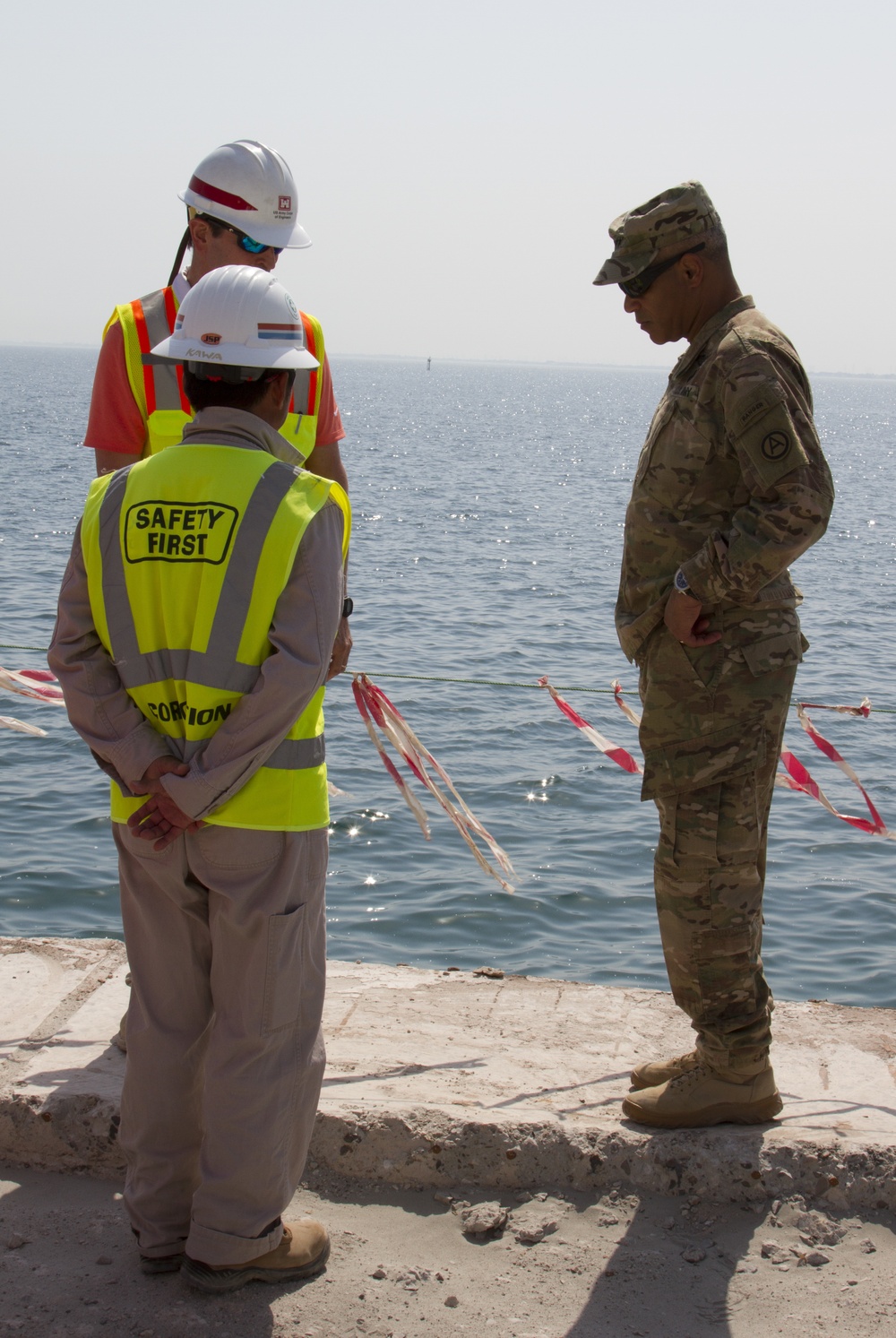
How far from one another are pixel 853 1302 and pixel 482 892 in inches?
221

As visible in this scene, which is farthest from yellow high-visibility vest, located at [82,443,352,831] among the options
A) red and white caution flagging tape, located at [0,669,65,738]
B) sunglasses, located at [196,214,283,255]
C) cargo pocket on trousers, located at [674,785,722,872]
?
red and white caution flagging tape, located at [0,669,65,738]

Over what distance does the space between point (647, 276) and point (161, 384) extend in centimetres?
127

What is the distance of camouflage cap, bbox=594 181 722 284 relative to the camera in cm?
328

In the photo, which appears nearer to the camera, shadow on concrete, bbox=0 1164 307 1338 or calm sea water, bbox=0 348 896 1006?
shadow on concrete, bbox=0 1164 307 1338

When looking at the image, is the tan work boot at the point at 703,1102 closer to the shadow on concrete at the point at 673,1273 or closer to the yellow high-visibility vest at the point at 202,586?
the shadow on concrete at the point at 673,1273

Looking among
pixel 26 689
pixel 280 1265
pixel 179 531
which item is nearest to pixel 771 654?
pixel 179 531

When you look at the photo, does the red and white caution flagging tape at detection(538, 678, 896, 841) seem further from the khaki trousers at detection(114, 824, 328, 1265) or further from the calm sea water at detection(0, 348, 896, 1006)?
the khaki trousers at detection(114, 824, 328, 1265)

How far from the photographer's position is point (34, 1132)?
341cm

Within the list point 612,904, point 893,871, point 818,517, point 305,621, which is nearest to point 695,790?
point 818,517

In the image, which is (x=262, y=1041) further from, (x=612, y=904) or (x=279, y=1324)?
(x=612, y=904)

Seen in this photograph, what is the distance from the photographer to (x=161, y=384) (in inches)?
136

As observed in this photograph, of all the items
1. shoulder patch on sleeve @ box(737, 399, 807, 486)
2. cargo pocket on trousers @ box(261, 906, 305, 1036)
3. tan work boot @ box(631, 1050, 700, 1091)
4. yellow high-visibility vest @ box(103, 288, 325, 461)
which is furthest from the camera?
tan work boot @ box(631, 1050, 700, 1091)

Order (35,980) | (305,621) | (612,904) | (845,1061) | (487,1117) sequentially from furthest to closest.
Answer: (612,904) → (35,980) → (845,1061) → (487,1117) → (305,621)

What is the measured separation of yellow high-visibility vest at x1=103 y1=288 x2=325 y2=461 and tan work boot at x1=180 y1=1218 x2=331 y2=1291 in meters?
1.91
